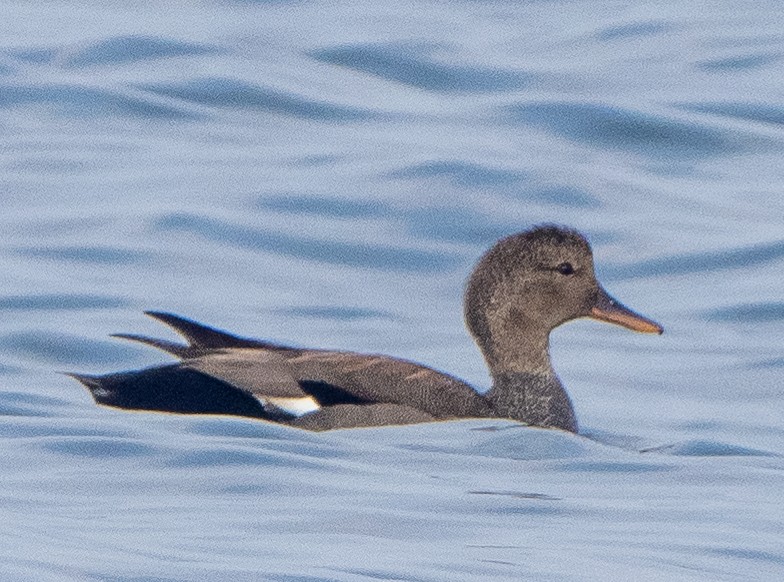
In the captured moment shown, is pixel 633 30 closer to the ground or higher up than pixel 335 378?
higher up

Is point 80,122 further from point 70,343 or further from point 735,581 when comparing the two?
point 735,581

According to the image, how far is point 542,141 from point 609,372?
545 cm

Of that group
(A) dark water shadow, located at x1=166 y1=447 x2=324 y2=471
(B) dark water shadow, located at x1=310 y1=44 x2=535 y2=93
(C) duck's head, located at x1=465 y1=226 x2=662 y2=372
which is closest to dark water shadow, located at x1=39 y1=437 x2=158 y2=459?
(A) dark water shadow, located at x1=166 y1=447 x2=324 y2=471

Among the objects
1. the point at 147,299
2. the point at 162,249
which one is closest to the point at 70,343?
the point at 147,299

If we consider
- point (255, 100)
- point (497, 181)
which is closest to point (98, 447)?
point (497, 181)

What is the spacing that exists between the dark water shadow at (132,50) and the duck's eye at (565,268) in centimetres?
921

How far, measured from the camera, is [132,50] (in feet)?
61.4

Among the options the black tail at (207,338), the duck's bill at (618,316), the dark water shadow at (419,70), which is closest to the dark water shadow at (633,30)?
the dark water shadow at (419,70)

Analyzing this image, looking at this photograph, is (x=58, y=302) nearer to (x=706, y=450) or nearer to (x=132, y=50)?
(x=706, y=450)

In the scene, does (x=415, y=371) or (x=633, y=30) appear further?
(x=633, y=30)

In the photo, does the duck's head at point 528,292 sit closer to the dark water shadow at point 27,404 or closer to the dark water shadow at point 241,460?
the dark water shadow at point 241,460

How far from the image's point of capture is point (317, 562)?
6.43 meters

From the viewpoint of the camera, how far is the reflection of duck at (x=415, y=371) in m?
8.82

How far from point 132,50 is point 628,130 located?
4.32 meters
